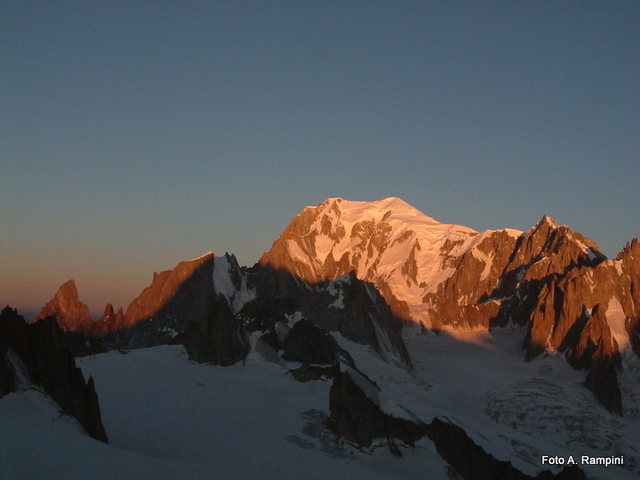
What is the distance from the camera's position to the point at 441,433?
60.8 meters

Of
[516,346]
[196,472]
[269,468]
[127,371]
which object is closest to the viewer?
[196,472]

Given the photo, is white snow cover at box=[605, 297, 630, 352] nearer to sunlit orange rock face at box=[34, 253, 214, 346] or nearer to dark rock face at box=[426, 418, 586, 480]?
dark rock face at box=[426, 418, 586, 480]

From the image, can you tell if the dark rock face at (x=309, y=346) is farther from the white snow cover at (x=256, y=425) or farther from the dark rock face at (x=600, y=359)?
the dark rock face at (x=600, y=359)

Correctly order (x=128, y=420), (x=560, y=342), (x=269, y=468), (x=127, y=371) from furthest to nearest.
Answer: (x=560, y=342), (x=127, y=371), (x=128, y=420), (x=269, y=468)

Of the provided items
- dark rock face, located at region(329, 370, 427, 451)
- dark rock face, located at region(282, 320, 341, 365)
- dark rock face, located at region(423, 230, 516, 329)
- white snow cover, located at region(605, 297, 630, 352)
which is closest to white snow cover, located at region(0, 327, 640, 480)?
dark rock face, located at region(329, 370, 427, 451)

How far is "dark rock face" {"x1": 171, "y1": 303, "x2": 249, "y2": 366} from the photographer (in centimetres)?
7925

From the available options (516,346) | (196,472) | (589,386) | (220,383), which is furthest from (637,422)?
(196,472)

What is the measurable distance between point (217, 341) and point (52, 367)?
40.0 m

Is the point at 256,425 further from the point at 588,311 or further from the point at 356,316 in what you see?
the point at 588,311

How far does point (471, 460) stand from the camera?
193 ft

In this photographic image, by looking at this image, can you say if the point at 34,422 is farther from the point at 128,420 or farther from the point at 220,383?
the point at 220,383

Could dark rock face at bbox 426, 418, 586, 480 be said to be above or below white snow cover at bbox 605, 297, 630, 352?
below

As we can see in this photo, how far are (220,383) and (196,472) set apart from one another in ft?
114

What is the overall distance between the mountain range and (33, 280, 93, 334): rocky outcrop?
36 cm
